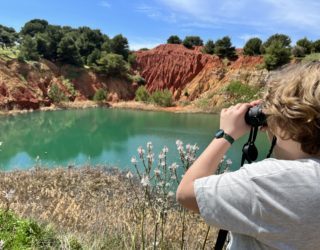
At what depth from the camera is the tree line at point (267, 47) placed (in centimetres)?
3400

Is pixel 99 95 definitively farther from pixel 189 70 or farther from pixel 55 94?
pixel 189 70

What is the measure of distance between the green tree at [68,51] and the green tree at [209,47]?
1210cm

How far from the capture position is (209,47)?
140 ft

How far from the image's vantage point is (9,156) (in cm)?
1424

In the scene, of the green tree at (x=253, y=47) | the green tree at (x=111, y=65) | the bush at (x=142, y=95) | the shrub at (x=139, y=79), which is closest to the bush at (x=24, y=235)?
the bush at (x=142, y=95)

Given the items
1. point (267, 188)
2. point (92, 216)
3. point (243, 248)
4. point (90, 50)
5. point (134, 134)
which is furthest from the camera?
point (90, 50)

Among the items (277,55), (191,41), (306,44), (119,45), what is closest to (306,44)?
(306,44)

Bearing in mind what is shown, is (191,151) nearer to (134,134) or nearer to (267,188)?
(267,188)

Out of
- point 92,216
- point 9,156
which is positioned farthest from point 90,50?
point 92,216

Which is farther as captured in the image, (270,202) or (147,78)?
(147,78)

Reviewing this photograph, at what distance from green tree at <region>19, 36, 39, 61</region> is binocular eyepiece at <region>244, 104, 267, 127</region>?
3696cm

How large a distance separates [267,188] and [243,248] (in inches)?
9.3

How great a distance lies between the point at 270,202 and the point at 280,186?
5 centimetres

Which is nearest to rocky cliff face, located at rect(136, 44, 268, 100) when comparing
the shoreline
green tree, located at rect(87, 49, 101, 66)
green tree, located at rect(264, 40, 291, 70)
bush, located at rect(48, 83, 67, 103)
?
green tree, located at rect(264, 40, 291, 70)
